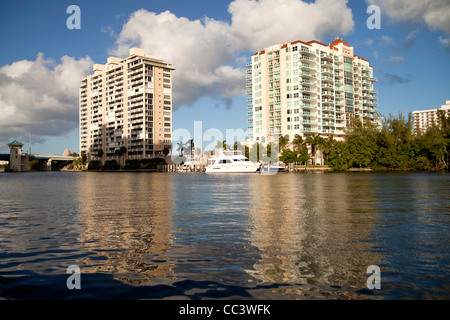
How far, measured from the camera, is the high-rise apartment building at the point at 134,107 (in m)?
152

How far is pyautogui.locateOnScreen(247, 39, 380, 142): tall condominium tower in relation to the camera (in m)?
119

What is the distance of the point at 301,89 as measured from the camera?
118m

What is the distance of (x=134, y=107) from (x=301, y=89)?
77.7 meters

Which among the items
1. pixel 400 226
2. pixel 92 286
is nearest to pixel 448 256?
pixel 400 226

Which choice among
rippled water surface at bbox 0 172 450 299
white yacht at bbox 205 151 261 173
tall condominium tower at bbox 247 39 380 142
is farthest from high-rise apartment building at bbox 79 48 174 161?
rippled water surface at bbox 0 172 450 299

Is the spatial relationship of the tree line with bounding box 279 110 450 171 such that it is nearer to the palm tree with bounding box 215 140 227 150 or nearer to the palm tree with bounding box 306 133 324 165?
the palm tree with bounding box 306 133 324 165

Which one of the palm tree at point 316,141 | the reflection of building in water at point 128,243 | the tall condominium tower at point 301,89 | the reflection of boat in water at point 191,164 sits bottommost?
the reflection of building in water at point 128,243

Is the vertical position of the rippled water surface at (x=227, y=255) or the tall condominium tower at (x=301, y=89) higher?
the tall condominium tower at (x=301, y=89)

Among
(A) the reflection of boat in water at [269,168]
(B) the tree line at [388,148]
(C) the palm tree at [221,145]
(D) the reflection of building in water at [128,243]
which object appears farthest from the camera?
(C) the palm tree at [221,145]

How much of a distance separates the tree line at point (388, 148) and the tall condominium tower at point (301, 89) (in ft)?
Result: 45.4

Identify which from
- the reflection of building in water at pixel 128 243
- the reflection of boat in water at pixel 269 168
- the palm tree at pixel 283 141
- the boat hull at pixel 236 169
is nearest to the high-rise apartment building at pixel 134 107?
the boat hull at pixel 236 169

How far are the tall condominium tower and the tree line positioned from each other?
13.8 metres

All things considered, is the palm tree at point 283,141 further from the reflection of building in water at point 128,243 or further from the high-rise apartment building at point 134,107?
the reflection of building in water at point 128,243

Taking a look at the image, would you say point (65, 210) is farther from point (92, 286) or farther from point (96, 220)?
point (92, 286)
